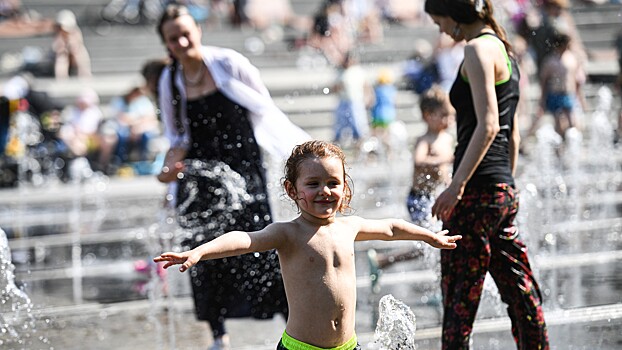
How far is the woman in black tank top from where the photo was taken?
4.35 meters

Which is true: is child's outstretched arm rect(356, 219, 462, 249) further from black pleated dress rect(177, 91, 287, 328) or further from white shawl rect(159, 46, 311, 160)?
black pleated dress rect(177, 91, 287, 328)

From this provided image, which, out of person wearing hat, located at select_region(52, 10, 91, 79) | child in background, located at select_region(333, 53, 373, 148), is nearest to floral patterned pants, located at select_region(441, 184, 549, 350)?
child in background, located at select_region(333, 53, 373, 148)

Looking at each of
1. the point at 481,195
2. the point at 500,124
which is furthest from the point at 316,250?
the point at 500,124

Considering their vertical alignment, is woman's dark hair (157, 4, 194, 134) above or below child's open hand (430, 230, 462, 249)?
above

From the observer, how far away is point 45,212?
41.3 ft

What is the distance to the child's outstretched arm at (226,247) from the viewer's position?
3.47 metres

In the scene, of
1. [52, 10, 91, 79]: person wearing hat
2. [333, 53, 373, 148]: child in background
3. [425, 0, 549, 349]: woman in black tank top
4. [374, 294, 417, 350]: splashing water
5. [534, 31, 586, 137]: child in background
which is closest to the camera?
[374, 294, 417, 350]: splashing water

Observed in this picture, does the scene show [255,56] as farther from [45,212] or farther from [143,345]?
[143,345]

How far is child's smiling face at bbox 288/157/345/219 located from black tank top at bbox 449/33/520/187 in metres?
0.90

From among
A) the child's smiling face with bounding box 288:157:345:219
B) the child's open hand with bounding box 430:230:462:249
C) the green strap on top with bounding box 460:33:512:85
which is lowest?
the child's open hand with bounding box 430:230:462:249

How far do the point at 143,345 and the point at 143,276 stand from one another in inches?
87.2

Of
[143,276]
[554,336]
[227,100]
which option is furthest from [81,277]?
[554,336]

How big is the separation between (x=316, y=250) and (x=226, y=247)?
33 cm

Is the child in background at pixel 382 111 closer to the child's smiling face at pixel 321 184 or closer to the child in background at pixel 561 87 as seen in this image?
the child in background at pixel 561 87
